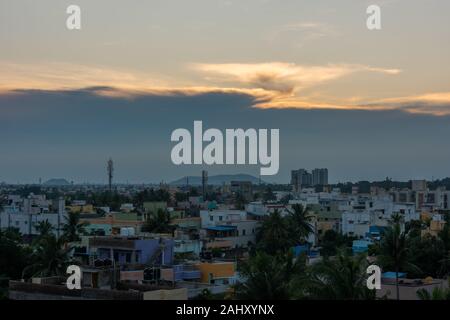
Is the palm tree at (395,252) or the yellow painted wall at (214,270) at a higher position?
the palm tree at (395,252)

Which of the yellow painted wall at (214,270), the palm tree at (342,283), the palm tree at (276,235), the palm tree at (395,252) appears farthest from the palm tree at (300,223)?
the palm tree at (342,283)

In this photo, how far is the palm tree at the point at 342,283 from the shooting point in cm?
1538

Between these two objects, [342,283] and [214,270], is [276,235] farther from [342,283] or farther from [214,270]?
[342,283]

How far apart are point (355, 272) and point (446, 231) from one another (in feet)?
44.3

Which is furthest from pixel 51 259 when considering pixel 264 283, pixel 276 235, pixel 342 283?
pixel 276 235

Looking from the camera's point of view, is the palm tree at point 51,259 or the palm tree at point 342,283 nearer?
the palm tree at point 342,283

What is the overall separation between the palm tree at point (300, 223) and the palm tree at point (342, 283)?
20793 mm

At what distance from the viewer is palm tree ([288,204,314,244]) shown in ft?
122

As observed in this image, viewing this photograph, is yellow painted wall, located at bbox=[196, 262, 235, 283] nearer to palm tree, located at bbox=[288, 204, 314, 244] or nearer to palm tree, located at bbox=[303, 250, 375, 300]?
palm tree, located at bbox=[303, 250, 375, 300]

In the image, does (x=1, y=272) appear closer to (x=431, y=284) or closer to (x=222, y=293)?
(x=222, y=293)

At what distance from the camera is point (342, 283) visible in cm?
1555

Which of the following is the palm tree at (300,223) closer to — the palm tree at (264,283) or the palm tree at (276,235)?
the palm tree at (276,235)
